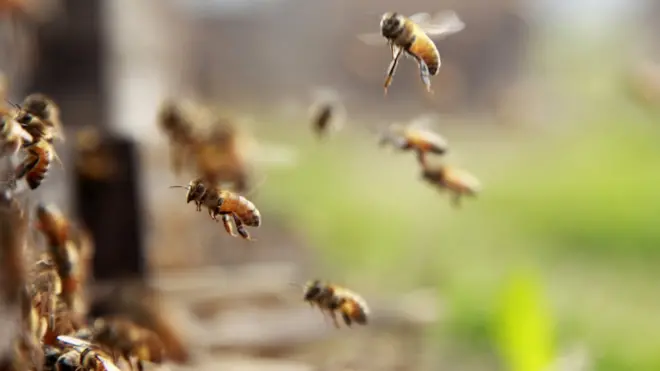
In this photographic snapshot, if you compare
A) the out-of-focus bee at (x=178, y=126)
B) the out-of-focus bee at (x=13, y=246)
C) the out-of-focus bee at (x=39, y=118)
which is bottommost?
the out-of-focus bee at (x=13, y=246)

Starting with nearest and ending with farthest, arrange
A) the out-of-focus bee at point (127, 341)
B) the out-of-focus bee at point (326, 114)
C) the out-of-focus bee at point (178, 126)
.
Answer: the out-of-focus bee at point (127, 341) → the out-of-focus bee at point (326, 114) → the out-of-focus bee at point (178, 126)

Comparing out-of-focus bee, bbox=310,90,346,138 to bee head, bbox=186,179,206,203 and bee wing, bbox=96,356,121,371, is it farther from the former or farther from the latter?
bee wing, bbox=96,356,121,371

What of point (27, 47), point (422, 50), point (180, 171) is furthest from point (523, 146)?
point (422, 50)

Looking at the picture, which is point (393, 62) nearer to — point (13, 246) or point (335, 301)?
point (335, 301)

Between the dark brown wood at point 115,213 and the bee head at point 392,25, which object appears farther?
the dark brown wood at point 115,213

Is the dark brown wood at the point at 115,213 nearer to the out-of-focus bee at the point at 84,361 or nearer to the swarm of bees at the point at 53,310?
the swarm of bees at the point at 53,310

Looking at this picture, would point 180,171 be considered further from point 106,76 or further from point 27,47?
point 106,76

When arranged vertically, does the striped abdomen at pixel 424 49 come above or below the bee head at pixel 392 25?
below

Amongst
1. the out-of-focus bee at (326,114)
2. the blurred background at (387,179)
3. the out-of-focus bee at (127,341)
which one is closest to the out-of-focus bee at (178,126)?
the blurred background at (387,179)
